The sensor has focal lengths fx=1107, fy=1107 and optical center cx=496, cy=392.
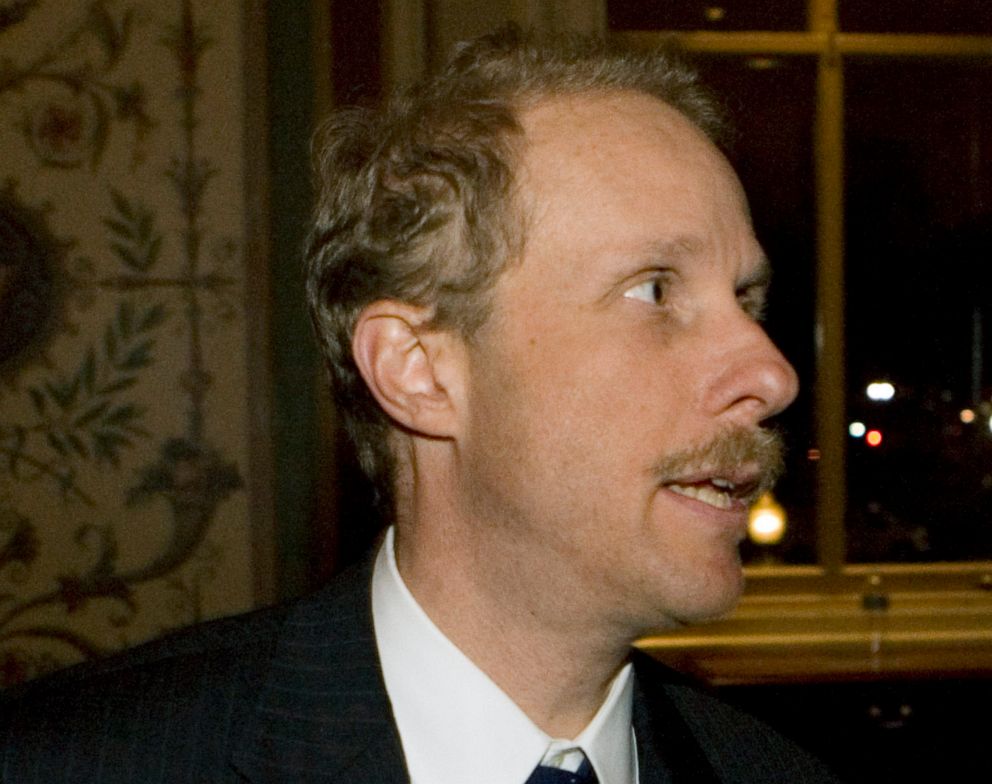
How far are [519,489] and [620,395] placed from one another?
14cm

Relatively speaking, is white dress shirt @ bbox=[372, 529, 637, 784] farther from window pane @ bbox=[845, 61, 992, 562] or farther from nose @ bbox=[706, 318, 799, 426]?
window pane @ bbox=[845, 61, 992, 562]

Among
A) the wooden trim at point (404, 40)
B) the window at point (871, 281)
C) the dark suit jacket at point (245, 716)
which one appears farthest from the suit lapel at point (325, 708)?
the window at point (871, 281)

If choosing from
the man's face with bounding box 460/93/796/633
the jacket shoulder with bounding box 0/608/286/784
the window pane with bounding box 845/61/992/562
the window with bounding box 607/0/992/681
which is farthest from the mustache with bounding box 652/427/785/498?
the window pane with bounding box 845/61/992/562

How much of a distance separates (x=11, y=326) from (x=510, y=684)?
5.63ft

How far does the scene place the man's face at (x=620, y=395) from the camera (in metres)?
1.14

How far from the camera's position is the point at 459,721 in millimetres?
1159

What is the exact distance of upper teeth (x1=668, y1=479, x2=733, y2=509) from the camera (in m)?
1.15

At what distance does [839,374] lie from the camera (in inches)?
Answer: 119

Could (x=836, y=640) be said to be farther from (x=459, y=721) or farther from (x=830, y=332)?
(x=459, y=721)

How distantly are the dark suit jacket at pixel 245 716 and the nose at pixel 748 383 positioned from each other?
0.41m

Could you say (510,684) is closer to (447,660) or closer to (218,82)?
(447,660)

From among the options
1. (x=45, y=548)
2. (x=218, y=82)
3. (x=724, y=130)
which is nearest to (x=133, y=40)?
(x=218, y=82)

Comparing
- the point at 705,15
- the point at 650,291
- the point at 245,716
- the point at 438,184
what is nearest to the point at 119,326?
the point at 438,184

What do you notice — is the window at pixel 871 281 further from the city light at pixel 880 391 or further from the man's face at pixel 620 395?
the man's face at pixel 620 395
